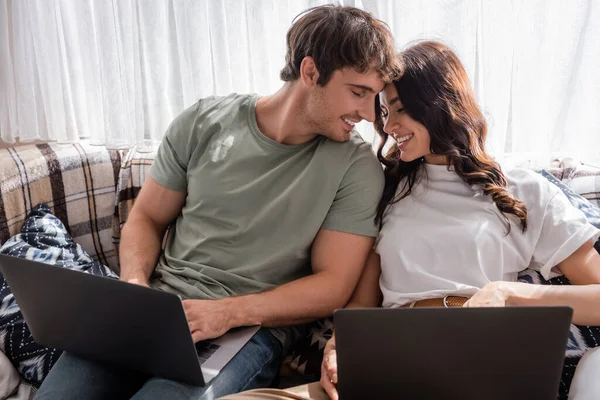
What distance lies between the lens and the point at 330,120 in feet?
4.67

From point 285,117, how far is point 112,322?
25.2 inches

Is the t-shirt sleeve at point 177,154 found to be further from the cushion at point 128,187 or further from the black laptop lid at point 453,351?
the black laptop lid at point 453,351

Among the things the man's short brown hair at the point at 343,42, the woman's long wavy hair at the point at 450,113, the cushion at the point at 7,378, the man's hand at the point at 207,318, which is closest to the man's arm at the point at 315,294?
the man's hand at the point at 207,318

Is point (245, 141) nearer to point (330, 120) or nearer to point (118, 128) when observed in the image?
point (330, 120)

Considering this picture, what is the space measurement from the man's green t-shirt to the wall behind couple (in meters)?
0.30

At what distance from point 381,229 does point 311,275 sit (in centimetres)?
19

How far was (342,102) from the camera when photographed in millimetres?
1398

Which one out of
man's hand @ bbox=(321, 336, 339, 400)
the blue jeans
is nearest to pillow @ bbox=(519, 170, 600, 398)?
man's hand @ bbox=(321, 336, 339, 400)

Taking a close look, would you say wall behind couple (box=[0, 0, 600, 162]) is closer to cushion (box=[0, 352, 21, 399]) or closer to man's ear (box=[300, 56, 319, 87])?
man's ear (box=[300, 56, 319, 87])

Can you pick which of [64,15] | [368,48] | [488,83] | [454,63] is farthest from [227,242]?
[64,15]

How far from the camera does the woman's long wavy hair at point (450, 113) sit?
1.33 meters

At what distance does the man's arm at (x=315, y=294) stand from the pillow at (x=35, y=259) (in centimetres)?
43

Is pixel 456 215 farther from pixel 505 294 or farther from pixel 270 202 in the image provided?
pixel 270 202

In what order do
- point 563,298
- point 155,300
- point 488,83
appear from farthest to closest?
point 488,83 < point 563,298 < point 155,300
